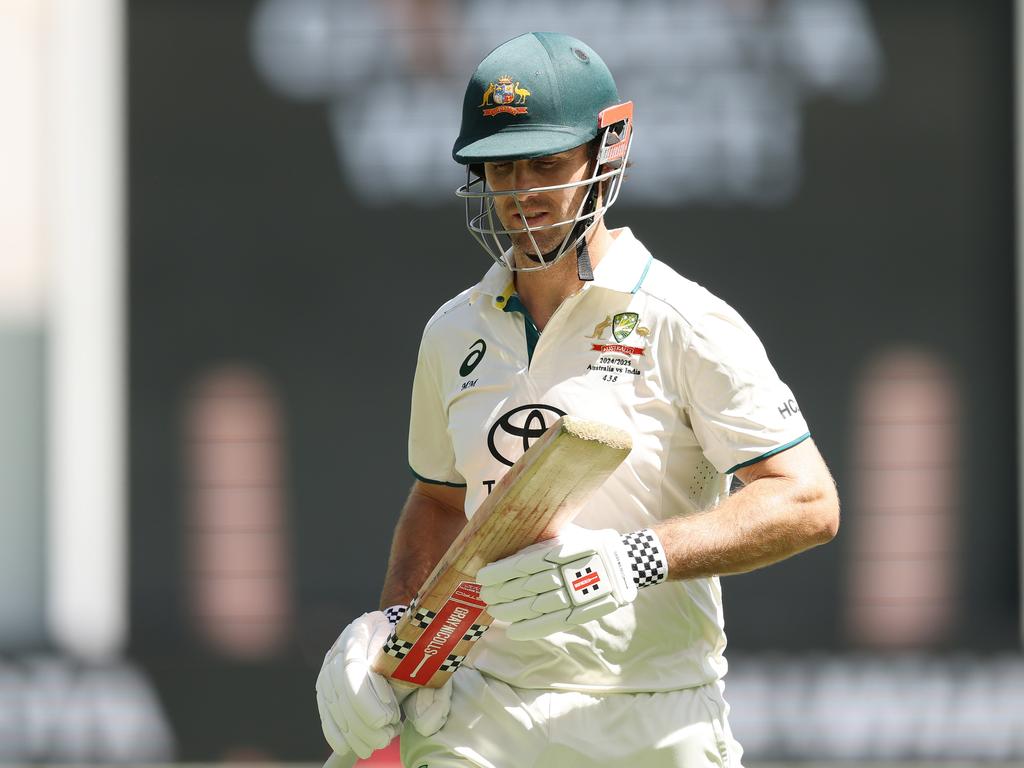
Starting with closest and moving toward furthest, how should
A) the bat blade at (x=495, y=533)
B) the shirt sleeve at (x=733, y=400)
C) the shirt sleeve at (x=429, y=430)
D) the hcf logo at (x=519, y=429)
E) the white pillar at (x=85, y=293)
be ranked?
the bat blade at (x=495, y=533)
the shirt sleeve at (x=733, y=400)
the hcf logo at (x=519, y=429)
the shirt sleeve at (x=429, y=430)
the white pillar at (x=85, y=293)

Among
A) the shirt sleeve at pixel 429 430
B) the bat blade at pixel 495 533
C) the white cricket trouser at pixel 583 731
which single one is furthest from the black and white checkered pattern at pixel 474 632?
the shirt sleeve at pixel 429 430

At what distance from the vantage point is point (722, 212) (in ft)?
20.1

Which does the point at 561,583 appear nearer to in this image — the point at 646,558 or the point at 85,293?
the point at 646,558

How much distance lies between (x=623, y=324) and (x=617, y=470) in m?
0.22

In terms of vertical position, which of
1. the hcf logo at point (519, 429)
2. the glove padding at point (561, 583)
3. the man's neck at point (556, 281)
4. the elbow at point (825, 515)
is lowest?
the glove padding at point (561, 583)

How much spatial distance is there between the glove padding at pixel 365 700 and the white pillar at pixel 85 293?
398 centimetres

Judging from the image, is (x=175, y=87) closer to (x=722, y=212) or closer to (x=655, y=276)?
(x=722, y=212)

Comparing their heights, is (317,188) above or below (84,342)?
above

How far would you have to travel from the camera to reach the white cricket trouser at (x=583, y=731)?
2361 millimetres

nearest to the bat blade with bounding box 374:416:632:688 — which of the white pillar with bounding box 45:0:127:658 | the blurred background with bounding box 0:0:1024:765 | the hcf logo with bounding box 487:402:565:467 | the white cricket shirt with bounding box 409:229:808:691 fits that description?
the white cricket shirt with bounding box 409:229:808:691

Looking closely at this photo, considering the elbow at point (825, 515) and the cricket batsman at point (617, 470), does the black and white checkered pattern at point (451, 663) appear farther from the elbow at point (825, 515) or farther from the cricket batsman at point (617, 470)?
the elbow at point (825, 515)

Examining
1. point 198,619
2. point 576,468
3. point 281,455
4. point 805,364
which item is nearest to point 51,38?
point 281,455

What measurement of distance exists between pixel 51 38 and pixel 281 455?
74.3 inches

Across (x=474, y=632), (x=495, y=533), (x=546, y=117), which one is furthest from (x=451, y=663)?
(x=546, y=117)
